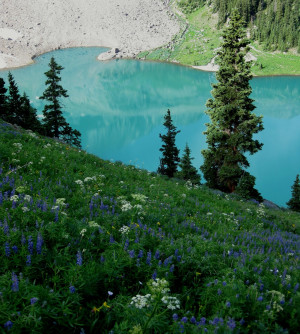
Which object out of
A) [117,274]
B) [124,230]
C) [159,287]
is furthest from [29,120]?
[159,287]

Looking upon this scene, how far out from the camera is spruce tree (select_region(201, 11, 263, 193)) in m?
25.0

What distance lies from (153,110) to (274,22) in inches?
4976

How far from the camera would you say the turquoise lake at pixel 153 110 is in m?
55.0

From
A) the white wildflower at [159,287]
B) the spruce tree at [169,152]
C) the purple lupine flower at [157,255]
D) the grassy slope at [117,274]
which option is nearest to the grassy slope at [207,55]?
the spruce tree at [169,152]

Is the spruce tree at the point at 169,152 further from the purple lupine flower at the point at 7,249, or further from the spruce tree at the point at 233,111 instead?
the purple lupine flower at the point at 7,249

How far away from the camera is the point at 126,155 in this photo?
198ft

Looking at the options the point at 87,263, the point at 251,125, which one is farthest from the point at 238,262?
the point at 251,125

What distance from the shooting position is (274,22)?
16500cm

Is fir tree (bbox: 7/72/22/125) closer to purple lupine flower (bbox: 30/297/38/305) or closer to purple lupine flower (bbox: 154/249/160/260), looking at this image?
purple lupine flower (bbox: 154/249/160/260)

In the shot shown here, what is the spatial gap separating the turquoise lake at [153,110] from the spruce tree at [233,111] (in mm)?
9436

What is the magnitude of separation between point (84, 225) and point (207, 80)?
430ft

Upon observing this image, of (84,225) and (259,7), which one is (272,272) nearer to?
(84,225)

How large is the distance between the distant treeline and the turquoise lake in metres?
42.7

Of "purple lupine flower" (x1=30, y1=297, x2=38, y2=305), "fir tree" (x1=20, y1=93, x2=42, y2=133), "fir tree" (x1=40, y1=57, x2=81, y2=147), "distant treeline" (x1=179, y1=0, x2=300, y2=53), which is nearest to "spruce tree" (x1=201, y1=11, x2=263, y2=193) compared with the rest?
"fir tree" (x1=40, y1=57, x2=81, y2=147)
